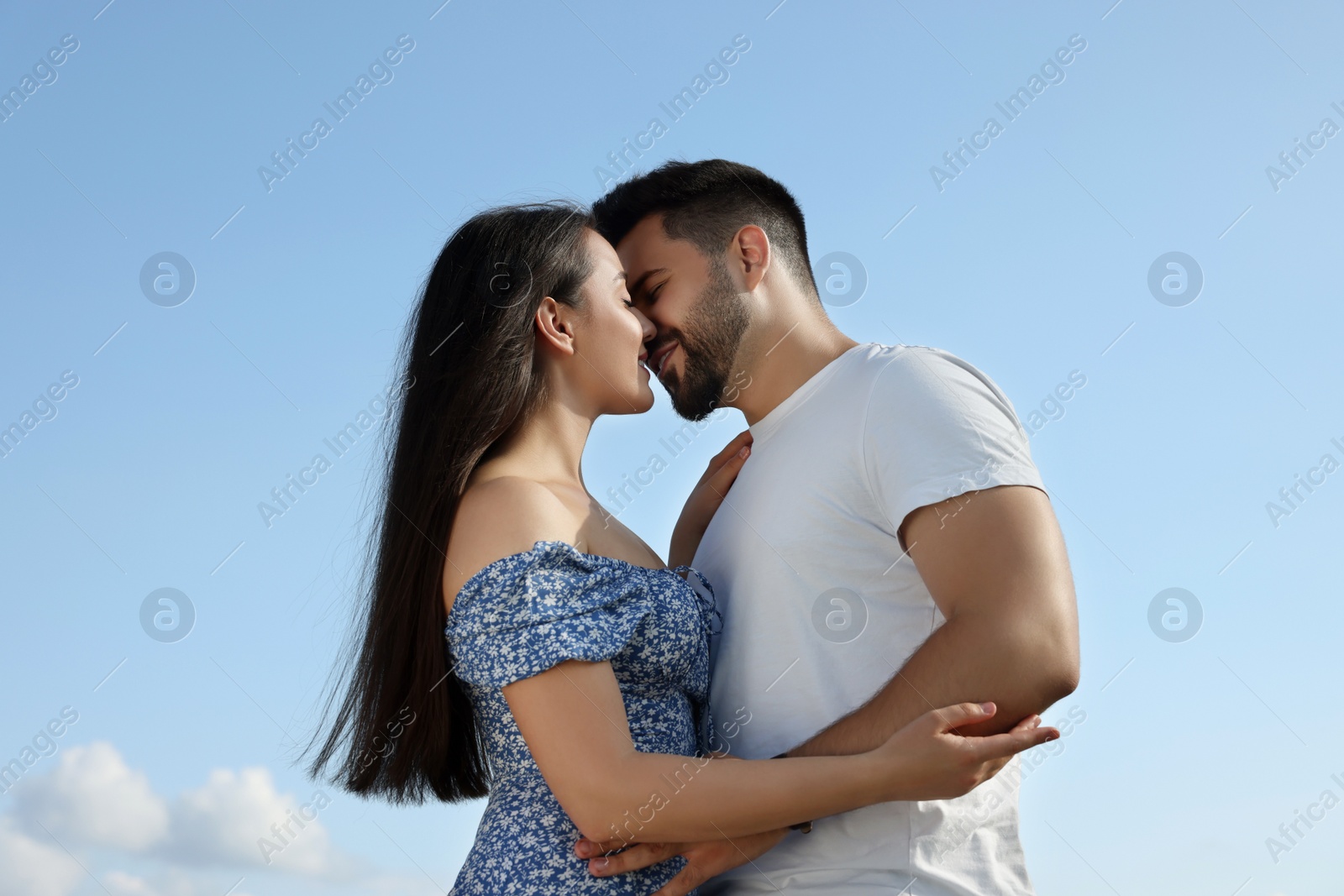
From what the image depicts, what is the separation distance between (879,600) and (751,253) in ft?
5.17

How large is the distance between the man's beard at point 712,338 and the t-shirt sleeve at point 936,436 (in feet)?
2.77

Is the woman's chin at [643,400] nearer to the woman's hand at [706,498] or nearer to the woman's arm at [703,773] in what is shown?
the woman's hand at [706,498]

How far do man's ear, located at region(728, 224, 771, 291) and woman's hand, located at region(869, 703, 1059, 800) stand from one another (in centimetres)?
191

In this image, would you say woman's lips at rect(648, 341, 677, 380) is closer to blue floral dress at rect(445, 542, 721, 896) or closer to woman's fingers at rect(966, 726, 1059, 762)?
blue floral dress at rect(445, 542, 721, 896)

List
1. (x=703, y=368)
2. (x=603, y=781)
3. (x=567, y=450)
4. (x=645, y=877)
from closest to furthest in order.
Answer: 1. (x=603, y=781)
2. (x=645, y=877)
3. (x=567, y=450)
4. (x=703, y=368)

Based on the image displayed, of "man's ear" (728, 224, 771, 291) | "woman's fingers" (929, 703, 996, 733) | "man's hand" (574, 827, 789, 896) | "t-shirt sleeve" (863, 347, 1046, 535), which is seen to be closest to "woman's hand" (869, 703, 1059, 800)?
"woman's fingers" (929, 703, 996, 733)

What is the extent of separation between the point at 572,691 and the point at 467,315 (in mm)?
1189

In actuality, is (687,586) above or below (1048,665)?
above

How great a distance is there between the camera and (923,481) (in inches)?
106

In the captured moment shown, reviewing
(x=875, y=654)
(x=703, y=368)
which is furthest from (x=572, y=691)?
(x=703, y=368)

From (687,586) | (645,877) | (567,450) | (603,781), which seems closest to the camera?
(603,781)

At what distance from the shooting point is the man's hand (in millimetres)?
2559

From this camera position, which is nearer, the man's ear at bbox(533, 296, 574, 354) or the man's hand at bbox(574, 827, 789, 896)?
the man's hand at bbox(574, 827, 789, 896)

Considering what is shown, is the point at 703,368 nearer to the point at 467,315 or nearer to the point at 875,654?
the point at 467,315
